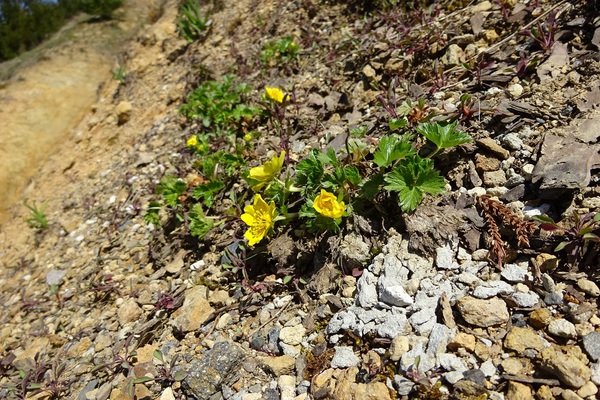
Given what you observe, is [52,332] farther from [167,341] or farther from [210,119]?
[210,119]

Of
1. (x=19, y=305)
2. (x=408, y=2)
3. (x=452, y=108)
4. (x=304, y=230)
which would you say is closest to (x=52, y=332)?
(x=19, y=305)

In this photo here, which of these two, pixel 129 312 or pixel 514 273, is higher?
pixel 129 312

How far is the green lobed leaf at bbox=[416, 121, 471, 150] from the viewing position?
2.73m

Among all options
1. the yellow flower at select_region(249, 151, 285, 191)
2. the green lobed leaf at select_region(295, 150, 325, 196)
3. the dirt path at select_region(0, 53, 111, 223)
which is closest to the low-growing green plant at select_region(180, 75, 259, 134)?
the yellow flower at select_region(249, 151, 285, 191)

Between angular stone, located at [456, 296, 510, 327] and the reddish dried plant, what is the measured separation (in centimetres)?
24

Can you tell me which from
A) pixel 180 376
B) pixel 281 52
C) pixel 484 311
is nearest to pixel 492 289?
pixel 484 311

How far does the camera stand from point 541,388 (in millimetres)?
1930

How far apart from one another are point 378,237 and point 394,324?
1.97ft

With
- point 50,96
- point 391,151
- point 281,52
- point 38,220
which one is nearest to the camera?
point 391,151

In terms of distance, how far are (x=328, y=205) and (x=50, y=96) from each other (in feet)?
28.2

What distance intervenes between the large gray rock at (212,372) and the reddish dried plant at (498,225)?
159cm

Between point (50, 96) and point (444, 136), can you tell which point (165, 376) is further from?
point (50, 96)

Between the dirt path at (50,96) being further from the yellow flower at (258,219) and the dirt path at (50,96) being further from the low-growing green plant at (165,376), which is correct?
the yellow flower at (258,219)

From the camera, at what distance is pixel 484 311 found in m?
2.23
